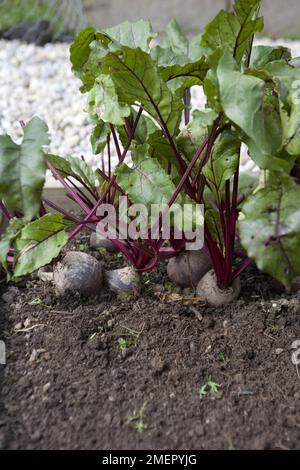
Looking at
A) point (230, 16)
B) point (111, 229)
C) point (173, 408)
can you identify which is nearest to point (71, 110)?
point (111, 229)

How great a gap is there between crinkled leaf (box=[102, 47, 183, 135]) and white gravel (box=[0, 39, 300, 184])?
99 centimetres

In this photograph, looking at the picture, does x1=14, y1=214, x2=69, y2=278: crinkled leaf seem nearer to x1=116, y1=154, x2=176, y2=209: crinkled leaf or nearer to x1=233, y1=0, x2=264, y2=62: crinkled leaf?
x1=116, y1=154, x2=176, y2=209: crinkled leaf

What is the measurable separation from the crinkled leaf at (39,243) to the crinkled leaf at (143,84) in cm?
32

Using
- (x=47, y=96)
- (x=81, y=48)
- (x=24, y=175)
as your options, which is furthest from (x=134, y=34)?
(x=47, y=96)

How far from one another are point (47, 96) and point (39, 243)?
172 cm

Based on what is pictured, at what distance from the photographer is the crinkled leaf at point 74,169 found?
1.57m

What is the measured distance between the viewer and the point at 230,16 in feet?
3.97

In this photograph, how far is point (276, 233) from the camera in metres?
1.06

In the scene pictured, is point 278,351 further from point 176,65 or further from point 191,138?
point 176,65

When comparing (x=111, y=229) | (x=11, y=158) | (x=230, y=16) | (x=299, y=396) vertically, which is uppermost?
(x=230, y=16)

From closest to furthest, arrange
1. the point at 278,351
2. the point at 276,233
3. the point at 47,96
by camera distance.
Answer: the point at 276,233
the point at 278,351
the point at 47,96

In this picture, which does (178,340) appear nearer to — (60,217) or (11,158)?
(60,217)

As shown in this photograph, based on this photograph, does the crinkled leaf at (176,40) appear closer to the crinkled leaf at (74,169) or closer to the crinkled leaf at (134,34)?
the crinkled leaf at (134,34)

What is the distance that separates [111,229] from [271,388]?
54cm
